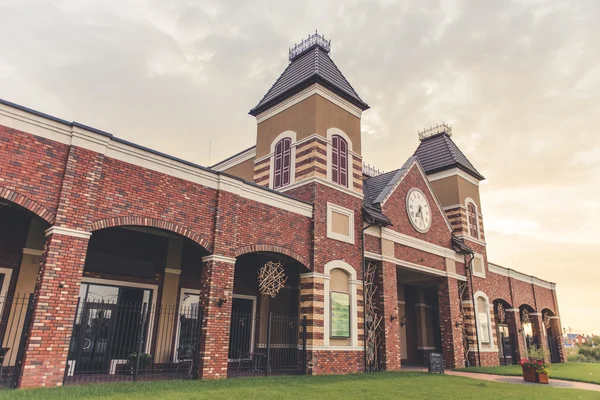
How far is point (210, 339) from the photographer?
38.6ft

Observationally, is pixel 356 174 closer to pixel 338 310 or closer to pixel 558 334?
pixel 338 310

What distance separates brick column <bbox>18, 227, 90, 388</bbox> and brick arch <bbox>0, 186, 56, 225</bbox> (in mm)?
365

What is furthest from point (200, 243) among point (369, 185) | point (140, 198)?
point (369, 185)

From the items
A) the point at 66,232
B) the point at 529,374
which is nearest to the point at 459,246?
the point at 529,374

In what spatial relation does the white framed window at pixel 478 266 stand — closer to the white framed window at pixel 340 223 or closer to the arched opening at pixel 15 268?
the white framed window at pixel 340 223

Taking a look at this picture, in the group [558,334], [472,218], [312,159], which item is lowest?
[558,334]

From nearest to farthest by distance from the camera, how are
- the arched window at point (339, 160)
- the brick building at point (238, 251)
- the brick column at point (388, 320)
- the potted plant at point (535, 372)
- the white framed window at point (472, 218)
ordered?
the brick building at point (238, 251) → the potted plant at point (535, 372) → the brick column at point (388, 320) → the arched window at point (339, 160) → the white framed window at point (472, 218)

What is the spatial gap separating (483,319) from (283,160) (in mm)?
14853

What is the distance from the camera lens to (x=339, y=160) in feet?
56.8

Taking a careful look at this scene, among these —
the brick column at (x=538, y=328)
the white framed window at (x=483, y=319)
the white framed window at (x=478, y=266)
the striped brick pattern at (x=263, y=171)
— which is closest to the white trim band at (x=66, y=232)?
the striped brick pattern at (x=263, y=171)

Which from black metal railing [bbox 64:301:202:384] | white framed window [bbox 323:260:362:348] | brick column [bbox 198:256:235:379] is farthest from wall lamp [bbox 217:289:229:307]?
white framed window [bbox 323:260:362:348]

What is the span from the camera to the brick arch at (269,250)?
1329 centimetres

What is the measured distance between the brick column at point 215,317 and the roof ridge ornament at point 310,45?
465 inches

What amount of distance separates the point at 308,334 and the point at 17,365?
8.47 m
